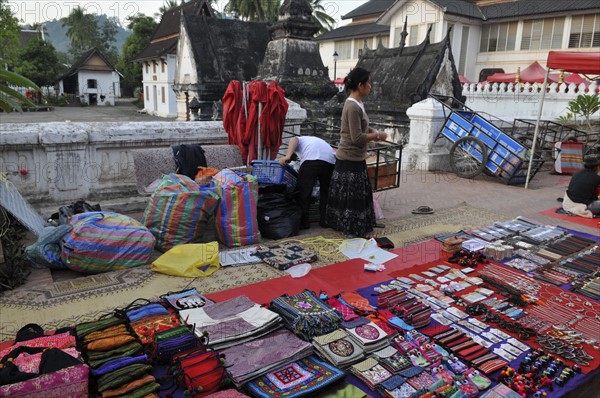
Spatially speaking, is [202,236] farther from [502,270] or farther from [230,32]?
[230,32]

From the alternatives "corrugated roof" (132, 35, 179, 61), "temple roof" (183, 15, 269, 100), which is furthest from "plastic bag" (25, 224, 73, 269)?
"corrugated roof" (132, 35, 179, 61)

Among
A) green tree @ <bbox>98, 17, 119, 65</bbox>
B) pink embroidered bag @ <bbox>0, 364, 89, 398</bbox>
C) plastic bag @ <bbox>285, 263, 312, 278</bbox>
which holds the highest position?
green tree @ <bbox>98, 17, 119, 65</bbox>

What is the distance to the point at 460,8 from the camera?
24.5m

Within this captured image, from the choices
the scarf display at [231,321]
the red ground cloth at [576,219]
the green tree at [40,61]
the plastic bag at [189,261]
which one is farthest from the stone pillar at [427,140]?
the green tree at [40,61]

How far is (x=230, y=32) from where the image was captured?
16.2m

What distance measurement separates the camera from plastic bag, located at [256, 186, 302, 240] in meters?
4.95

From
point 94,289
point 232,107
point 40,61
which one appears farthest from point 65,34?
point 94,289

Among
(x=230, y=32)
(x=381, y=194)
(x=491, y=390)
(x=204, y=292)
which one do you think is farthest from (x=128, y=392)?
(x=230, y=32)

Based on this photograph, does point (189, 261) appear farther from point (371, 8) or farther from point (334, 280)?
point (371, 8)

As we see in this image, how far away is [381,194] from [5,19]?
21.7 m

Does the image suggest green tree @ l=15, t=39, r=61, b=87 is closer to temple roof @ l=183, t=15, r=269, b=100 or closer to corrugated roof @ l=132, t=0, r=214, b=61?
corrugated roof @ l=132, t=0, r=214, b=61

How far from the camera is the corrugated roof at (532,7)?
20.8 m

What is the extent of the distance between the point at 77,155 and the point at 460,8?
24.6 m

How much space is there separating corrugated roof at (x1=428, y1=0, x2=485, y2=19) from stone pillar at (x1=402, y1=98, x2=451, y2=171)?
1723 centimetres
